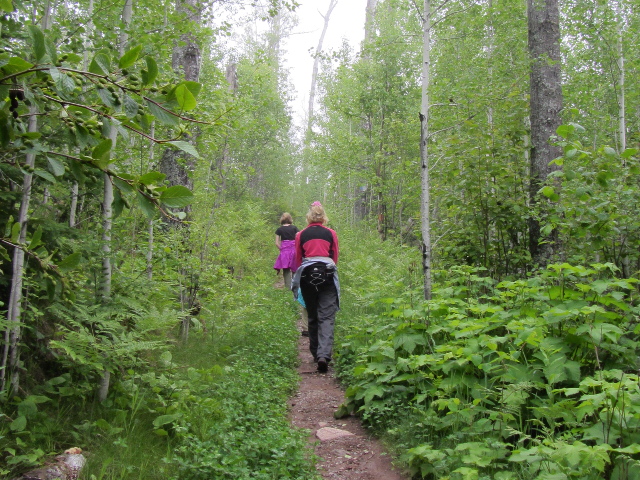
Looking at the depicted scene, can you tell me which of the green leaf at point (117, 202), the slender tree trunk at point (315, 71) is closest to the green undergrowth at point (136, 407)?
the green leaf at point (117, 202)

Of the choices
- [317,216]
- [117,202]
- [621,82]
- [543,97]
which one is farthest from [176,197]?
[621,82]

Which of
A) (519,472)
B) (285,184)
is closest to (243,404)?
(519,472)

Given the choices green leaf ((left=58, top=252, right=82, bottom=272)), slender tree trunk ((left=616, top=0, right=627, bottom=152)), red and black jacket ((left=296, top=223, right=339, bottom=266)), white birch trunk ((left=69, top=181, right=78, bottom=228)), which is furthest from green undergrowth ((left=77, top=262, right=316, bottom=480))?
slender tree trunk ((left=616, top=0, right=627, bottom=152))

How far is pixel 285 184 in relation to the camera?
33.1m

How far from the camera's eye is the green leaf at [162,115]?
1536 mm

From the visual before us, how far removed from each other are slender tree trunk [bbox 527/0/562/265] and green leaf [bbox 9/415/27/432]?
20.2 ft

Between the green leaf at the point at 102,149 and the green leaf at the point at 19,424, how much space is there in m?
2.32

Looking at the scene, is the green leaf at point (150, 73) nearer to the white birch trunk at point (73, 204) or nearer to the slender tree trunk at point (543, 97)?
the white birch trunk at point (73, 204)

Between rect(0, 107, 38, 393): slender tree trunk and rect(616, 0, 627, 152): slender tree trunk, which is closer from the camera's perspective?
rect(0, 107, 38, 393): slender tree trunk

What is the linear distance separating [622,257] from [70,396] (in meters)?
5.44

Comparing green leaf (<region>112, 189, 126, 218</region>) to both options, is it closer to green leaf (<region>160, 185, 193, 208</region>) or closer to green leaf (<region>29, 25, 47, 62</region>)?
green leaf (<region>160, 185, 193, 208</region>)

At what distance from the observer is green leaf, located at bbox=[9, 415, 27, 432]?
9.53ft

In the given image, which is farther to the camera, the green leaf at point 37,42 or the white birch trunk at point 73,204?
the white birch trunk at point 73,204

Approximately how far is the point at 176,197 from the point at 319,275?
4.91 metres
